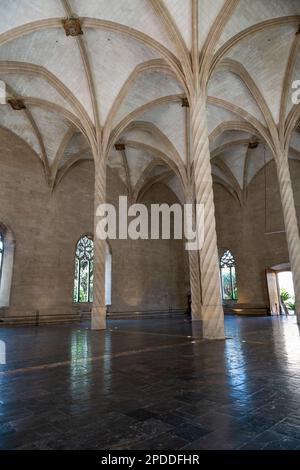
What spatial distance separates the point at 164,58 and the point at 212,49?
5.35ft

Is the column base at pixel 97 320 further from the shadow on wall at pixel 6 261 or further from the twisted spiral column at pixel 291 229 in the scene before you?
the twisted spiral column at pixel 291 229

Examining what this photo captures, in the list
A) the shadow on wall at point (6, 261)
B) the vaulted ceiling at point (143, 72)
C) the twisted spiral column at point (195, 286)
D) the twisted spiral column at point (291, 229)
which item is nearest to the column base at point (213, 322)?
the twisted spiral column at point (291, 229)

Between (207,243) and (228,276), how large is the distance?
547 inches

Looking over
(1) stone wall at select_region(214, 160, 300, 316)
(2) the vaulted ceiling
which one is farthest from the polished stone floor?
(1) stone wall at select_region(214, 160, 300, 316)

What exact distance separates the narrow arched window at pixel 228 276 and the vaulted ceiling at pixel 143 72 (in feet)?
24.8

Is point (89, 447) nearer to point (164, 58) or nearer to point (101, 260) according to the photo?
point (101, 260)

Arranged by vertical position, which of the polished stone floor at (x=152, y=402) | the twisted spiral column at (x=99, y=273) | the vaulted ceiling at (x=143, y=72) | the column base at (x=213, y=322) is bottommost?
the polished stone floor at (x=152, y=402)

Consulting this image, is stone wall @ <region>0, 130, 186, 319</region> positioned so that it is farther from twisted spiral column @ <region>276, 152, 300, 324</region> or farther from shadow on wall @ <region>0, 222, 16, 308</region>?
twisted spiral column @ <region>276, 152, 300, 324</region>

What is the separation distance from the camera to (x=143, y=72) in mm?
11414

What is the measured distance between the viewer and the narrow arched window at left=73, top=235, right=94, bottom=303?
1630 centimetres

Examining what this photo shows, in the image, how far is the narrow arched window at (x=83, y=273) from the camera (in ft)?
53.5

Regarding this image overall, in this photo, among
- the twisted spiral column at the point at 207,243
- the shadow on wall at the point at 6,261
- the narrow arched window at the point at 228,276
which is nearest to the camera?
the twisted spiral column at the point at 207,243

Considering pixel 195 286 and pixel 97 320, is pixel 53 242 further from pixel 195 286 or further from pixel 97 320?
pixel 195 286

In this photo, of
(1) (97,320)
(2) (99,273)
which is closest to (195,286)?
(2) (99,273)
